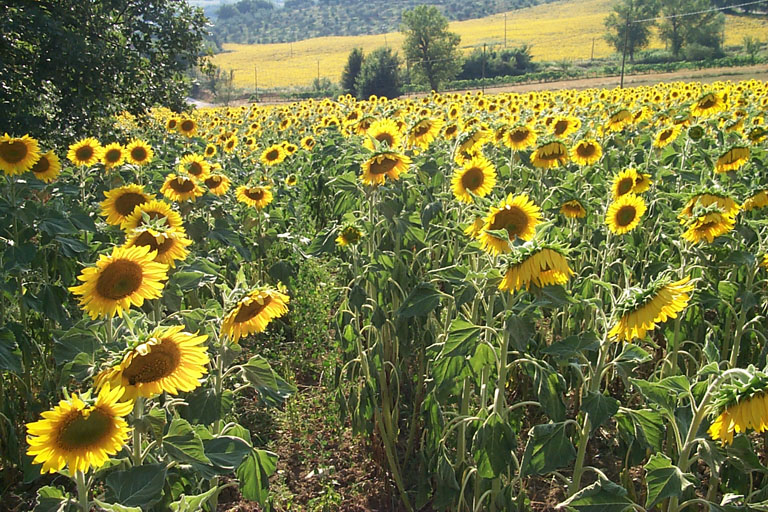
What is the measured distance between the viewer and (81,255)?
3.34 metres

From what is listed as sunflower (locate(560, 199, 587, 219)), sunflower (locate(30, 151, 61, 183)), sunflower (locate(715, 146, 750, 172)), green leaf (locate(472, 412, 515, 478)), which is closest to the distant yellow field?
sunflower (locate(30, 151, 61, 183))

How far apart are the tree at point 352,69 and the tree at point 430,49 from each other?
3.52 metres

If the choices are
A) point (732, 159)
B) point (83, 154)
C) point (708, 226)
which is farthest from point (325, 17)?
point (708, 226)

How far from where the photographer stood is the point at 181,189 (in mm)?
3703

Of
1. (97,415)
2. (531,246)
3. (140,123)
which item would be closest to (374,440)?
(531,246)

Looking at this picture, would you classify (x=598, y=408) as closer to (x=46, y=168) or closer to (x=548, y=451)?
(x=548, y=451)

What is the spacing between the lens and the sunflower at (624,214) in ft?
10.7

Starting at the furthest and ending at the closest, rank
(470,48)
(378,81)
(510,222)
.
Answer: (470,48)
(378,81)
(510,222)

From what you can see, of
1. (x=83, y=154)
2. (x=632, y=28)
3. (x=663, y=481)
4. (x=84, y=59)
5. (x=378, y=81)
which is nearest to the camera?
(x=663, y=481)

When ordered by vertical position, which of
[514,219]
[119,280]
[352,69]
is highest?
[352,69]

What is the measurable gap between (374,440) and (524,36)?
2986 inches

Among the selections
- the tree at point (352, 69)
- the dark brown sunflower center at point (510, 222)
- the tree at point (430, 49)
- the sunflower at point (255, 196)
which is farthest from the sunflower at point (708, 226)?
the tree at point (352, 69)

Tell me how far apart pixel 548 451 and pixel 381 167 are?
1635 millimetres

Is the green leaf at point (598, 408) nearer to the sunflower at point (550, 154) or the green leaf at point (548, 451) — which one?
the green leaf at point (548, 451)
